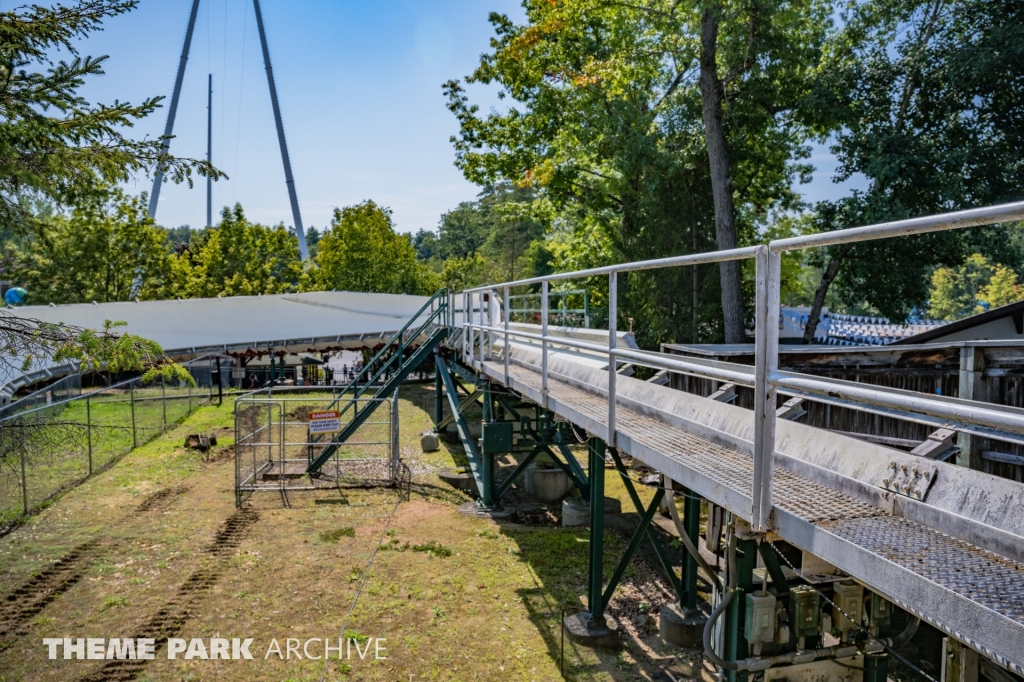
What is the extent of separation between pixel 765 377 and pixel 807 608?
155 centimetres

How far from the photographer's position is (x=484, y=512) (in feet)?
43.6

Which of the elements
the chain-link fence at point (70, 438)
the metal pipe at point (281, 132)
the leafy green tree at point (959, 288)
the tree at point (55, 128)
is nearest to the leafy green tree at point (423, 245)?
the metal pipe at point (281, 132)

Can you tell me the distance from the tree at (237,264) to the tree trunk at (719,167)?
95.9 feet

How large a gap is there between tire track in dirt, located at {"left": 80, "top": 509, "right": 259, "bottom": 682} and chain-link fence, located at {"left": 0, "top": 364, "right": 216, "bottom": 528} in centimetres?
255

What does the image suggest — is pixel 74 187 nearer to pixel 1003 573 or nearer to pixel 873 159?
pixel 1003 573

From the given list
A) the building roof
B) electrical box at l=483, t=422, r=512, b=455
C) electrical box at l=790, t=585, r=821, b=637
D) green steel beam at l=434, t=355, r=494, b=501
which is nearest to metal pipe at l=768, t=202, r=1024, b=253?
electrical box at l=790, t=585, r=821, b=637

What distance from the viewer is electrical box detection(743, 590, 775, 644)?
12.4 ft

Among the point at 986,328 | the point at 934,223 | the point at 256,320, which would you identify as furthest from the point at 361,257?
the point at 934,223

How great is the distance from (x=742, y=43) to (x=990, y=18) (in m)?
5.27

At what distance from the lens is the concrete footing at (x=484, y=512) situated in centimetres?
1312

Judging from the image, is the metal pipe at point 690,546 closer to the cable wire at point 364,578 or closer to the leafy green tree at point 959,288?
the cable wire at point 364,578

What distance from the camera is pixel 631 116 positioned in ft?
67.7

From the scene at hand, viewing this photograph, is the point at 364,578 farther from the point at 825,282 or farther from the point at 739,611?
the point at 825,282

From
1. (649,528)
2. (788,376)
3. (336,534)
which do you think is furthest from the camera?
(336,534)
